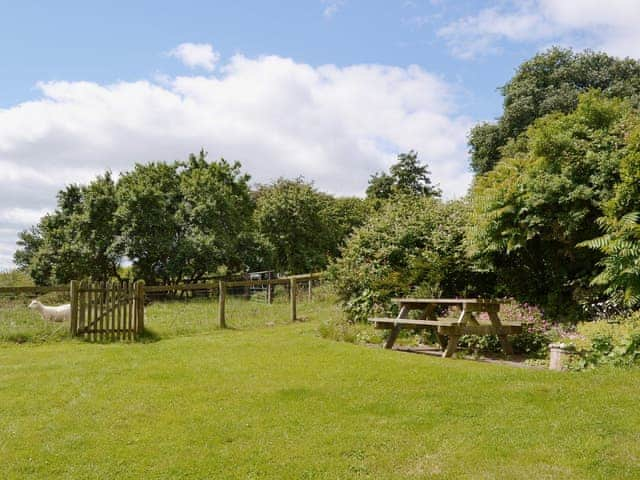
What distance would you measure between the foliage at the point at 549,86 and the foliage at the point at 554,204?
22.3 meters

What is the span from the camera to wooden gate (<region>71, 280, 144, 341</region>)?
40.6 ft

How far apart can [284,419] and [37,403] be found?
3144 mm

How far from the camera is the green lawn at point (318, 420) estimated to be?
448 cm

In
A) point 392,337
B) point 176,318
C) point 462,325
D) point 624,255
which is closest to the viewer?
point 624,255

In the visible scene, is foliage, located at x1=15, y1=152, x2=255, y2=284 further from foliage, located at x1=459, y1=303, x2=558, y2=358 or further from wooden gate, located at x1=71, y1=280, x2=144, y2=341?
foliage, located at x1=459, y1=303, x2=558, y2=358

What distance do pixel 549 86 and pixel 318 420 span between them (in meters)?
32.6

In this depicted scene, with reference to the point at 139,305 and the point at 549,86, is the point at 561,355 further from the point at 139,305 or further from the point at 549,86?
the point at 549,86

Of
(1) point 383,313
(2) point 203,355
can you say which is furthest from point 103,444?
(1) point 383,313

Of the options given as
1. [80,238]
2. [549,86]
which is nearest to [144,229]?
[80,238]

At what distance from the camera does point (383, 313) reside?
12.2 meters

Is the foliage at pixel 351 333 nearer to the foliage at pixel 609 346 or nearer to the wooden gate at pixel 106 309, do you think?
the foliage at pixel 609 346

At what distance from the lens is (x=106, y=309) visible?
12.5 metres

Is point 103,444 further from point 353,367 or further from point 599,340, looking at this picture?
point 599,340

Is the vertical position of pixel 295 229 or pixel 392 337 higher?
Result: pixel 295 229
